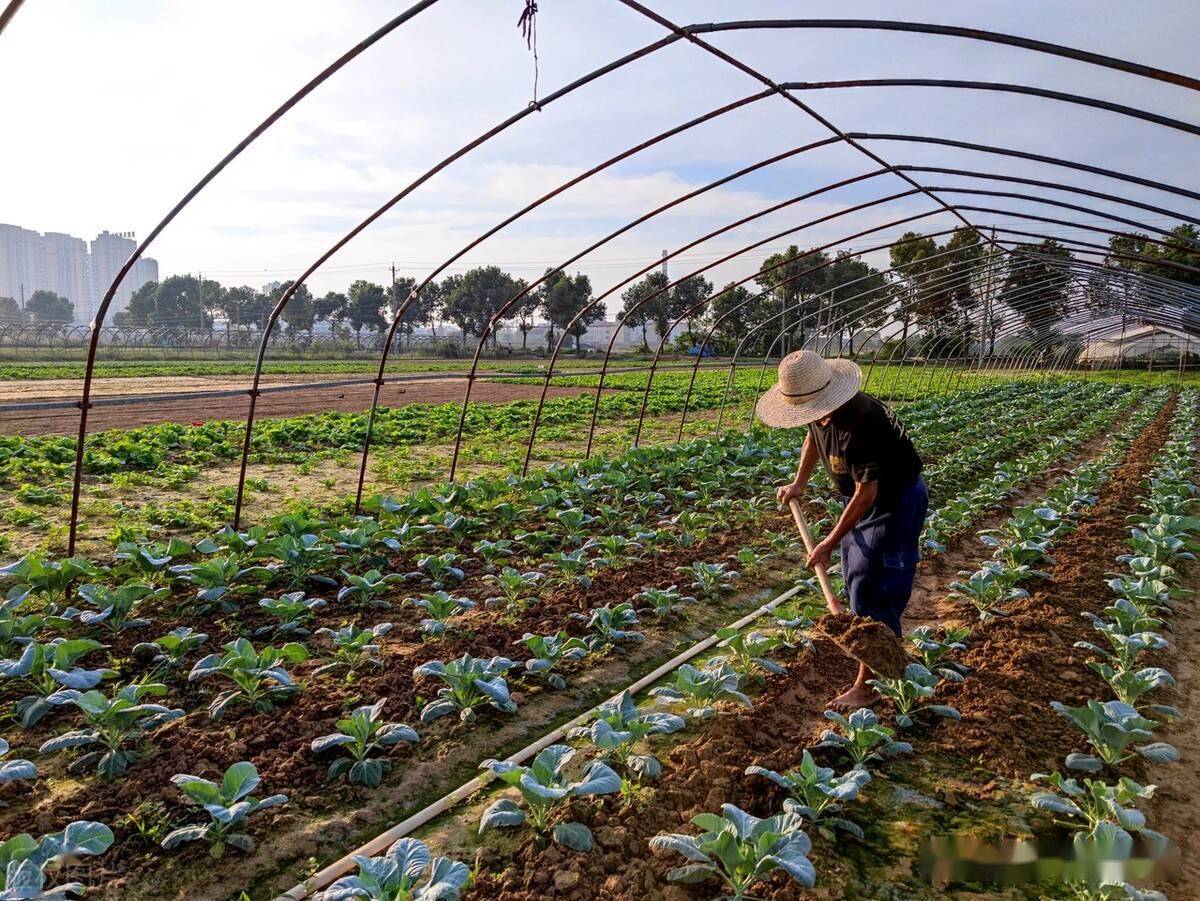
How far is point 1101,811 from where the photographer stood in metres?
3.33

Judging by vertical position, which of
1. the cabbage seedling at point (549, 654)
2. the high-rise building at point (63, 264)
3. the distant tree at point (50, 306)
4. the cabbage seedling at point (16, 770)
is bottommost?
the cabbage seedling at point (16, 770)

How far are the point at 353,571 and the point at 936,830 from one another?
4.85 metres

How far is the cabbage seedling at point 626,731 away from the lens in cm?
354

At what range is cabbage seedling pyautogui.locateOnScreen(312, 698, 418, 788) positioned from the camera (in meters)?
3.69

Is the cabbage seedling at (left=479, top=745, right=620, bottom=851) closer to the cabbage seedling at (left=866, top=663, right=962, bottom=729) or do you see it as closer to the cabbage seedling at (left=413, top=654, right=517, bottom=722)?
the cabbage seedling at (left=413, top=654, right=517, bottom=722)

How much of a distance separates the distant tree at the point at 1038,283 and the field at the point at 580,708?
701 centimetres

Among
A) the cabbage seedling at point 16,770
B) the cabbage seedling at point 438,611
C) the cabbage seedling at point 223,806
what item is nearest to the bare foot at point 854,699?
the cabbage seedling at point 438,611

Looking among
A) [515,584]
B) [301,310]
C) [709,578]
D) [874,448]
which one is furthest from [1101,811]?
[301,310]

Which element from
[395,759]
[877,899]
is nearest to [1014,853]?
[877,899]

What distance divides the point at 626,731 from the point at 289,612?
8.74 ft

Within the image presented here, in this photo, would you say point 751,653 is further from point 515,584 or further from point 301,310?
point 301,310

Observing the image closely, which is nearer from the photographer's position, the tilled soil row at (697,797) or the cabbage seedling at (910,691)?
the tilled soil row at (697,797)

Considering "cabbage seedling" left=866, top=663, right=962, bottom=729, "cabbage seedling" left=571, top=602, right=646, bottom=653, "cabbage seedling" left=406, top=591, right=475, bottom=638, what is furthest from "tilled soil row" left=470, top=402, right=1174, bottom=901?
"cabbage seedling" left=406, top=591, right=475, bottom=638

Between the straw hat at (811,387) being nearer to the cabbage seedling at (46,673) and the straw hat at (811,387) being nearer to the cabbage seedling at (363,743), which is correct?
the cabbage seedling at (363,743)
